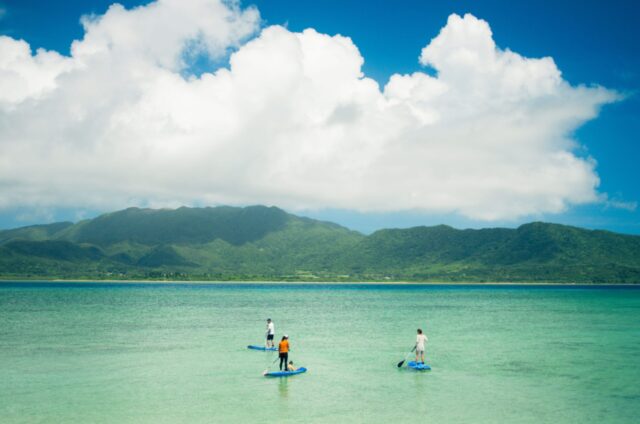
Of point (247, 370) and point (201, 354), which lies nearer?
point (247, 370)

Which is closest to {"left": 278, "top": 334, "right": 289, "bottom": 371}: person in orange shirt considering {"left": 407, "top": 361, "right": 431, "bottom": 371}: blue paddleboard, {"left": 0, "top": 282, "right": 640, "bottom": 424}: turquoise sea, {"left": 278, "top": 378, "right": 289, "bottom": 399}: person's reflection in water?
{"left": 0, "top": 282, "right": 640, "bottom": 424}: turquoise sea

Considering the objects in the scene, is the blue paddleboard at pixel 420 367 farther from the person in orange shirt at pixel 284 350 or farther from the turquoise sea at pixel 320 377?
the person in orange shirt at pixel 284 350

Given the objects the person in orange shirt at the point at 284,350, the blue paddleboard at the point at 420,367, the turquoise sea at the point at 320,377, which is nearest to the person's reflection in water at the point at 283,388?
the turquoise sea at the point at 320,377

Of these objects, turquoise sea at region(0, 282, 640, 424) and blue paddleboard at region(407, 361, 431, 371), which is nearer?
turquoise sea at region(0, 282, 640, 424)

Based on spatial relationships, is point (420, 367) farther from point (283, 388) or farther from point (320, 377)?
point (283, 388)

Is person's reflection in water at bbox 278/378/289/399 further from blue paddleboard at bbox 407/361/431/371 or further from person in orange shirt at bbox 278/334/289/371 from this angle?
blue paddleboard at bbox 407/361/431/371

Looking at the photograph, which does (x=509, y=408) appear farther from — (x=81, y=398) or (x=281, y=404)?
(x=81, y=398)

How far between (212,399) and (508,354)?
30530 millimetres

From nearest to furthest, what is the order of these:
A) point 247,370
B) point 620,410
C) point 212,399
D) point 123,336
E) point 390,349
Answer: point 620,410 < point 212,399 < point 247,370 < point 390,349 < point 123,336

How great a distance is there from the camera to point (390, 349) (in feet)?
177

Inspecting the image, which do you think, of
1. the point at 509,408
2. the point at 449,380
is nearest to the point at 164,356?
the point at 449,380

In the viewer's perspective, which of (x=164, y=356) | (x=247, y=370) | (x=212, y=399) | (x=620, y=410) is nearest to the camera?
(x=620, y=410)

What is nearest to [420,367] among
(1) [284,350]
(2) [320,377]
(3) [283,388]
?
(2) [320,377]

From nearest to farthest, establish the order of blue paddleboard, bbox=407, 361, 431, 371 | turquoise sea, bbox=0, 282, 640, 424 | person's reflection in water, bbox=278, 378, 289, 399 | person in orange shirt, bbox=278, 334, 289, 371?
1. turquoise sea, bbox=0, 282, 640, 424
2. person's reflection in water, bbox=278, 378, 289, 399
3. person in orange shirt, bbox=278, 334, 289, 371
4. blue paddleboard, bbox=407, 361, 431, 371
